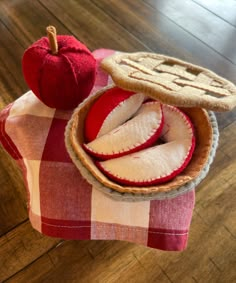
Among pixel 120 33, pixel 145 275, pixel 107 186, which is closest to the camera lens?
pixel 107 186

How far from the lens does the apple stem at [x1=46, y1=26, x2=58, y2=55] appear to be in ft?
1.44

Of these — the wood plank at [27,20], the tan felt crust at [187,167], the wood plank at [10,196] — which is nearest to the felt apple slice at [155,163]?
the tan felt crust at [187,167]

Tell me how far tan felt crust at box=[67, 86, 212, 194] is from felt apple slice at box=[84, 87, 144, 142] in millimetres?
14

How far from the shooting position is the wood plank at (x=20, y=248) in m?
0.51

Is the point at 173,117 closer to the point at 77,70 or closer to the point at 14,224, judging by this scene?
the point at 77,70

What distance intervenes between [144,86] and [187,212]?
0.66 ft

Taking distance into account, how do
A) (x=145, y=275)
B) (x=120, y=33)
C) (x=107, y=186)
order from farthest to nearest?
(x=120, y=33), (x=145, y=275), (x=107, y=186)

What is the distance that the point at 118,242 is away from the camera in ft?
1.76

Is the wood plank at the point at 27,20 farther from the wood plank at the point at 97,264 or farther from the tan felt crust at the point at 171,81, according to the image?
the wood plank at the point at 97,264

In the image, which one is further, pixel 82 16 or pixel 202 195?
pixel 82 16

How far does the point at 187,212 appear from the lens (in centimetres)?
44

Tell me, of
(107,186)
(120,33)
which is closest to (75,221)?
(107,186)

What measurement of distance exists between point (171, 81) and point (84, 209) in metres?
0.23

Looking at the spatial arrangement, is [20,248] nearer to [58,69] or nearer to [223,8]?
[58,69]
